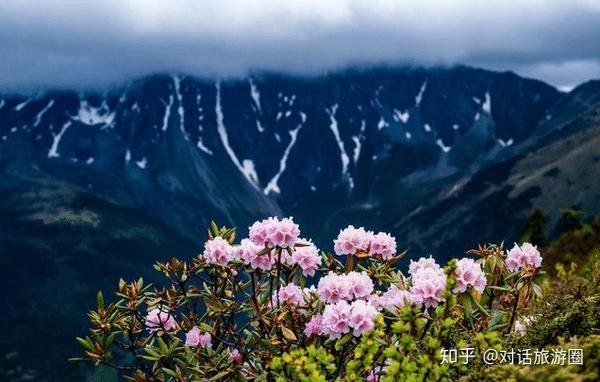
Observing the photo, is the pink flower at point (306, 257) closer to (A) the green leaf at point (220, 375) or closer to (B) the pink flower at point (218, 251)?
(B) the pink flower at point (218, 251)

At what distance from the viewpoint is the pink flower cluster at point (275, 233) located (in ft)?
26.4

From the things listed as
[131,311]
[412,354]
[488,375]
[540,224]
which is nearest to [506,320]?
[412,354]

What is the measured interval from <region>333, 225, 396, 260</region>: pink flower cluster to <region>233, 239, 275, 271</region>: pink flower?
89 centimetres

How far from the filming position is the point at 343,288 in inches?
302

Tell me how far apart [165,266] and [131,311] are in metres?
0.73

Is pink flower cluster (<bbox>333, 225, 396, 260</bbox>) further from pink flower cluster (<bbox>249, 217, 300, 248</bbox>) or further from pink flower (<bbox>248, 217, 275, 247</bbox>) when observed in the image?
pink flower (<bbox>248, 217, 275, 247</bbox>)

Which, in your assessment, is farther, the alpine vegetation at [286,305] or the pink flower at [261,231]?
the pink flower at [261,231]

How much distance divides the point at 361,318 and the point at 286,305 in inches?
57.2

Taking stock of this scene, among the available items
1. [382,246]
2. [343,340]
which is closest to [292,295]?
[382,246]

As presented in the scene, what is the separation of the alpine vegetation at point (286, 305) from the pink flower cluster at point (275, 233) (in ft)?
0.05

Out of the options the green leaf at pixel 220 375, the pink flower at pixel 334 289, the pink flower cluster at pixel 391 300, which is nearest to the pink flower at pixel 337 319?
the pink flower at pixel 334 289

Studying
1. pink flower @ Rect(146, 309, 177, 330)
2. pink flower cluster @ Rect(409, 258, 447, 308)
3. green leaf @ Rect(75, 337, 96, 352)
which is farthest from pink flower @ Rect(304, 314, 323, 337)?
green leaf @ Rect(75, 337, 96, 352)

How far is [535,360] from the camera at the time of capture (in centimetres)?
598

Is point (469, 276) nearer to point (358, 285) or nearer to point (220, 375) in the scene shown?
point (358, 285)
